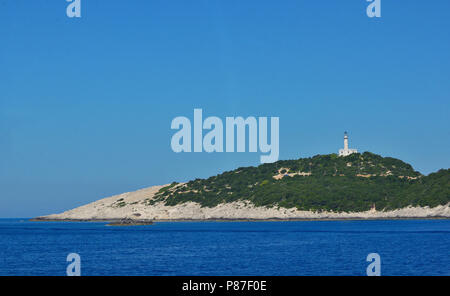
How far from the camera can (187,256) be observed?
78750 mm

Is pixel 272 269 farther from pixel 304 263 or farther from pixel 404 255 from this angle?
pixel 404 255

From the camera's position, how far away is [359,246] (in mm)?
93062
